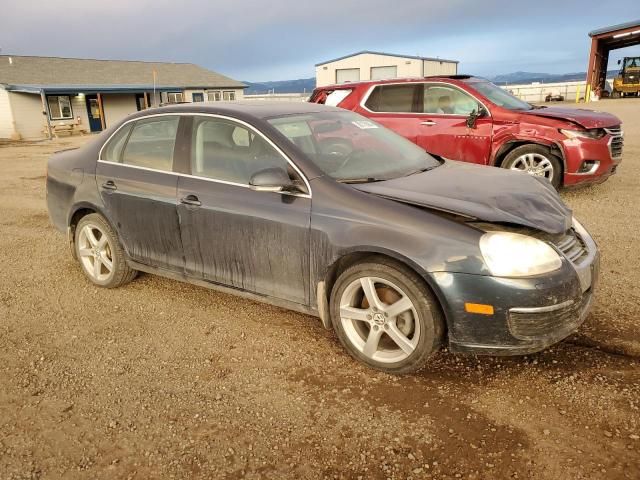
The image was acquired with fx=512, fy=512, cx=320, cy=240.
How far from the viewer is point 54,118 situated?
2898 cm

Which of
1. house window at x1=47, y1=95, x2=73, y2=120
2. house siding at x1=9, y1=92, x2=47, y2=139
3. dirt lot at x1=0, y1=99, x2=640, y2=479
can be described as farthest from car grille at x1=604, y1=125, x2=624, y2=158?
house window at x1=47, y1=95, x2=73, y2=120

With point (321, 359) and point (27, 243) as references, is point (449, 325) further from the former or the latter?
point (27, 243)

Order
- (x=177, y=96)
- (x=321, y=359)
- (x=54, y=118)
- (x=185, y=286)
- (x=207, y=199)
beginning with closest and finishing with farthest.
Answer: (x=321, y=359) → (x=207, y=199) → (x=185, y=286) → (x=54, y=118) → (x=177, y=96)

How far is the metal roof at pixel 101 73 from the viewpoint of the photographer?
29.8m

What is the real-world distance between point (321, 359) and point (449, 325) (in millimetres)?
944

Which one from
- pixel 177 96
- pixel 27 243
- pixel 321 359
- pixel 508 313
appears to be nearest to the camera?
pixel 508 313

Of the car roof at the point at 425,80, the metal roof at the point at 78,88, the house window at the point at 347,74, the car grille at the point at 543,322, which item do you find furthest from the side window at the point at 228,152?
the house window at the point at 347,74

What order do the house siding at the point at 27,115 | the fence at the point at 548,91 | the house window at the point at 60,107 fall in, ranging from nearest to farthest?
1. the house siding at the point at 27,115
2. the house window at the point at 60,107
3. the fence at the point at 548,91

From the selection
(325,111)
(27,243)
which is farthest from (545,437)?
(27,243)

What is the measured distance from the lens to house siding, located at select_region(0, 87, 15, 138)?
27141 mm

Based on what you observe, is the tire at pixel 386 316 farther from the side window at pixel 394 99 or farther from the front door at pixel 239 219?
the side window at pixel 394 99


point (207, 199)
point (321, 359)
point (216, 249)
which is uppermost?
point (207, 199)

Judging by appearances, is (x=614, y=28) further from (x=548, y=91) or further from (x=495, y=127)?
(x=495, y=127)

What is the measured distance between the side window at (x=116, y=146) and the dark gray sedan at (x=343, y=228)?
0.6 inches
